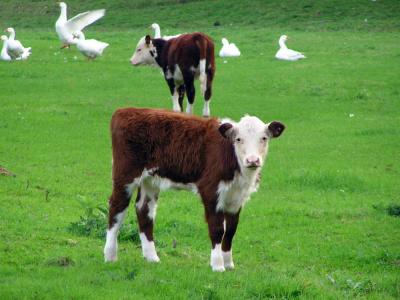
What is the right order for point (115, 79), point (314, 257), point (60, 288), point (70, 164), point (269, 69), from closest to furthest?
point (60, 288) < point (314, 257) < point (70, 164) < point (115, 79) < point (269, 69)

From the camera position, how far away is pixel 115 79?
26.7 meters

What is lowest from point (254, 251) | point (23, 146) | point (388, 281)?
point (23, 146)

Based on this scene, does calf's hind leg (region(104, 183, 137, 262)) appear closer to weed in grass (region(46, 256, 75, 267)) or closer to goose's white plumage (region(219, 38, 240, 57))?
weed in grass (region(46, 256, 75, 267))

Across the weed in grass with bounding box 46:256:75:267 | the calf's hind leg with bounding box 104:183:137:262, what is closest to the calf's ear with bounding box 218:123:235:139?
the calf's hind leg with bounding box 104:183:137:262

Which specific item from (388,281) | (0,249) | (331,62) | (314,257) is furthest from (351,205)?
(331,62)

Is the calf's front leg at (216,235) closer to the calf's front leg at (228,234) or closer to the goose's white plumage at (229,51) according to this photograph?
the calf's front leg at (228,234)

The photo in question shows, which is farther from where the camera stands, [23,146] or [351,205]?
[23,146]

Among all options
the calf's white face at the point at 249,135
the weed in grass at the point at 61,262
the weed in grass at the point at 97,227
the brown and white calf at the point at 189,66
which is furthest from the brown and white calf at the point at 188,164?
the brown and white calf at the point at 189,66

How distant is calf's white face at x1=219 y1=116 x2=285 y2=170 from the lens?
9.24 metres

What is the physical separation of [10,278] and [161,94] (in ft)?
51.6

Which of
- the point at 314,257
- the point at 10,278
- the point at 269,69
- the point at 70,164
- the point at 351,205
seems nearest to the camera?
the point at 10,278

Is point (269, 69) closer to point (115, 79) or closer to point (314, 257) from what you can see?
point (115, 79)

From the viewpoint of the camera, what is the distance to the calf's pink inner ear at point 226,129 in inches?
367

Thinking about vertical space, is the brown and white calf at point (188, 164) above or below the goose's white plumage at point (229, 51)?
above
